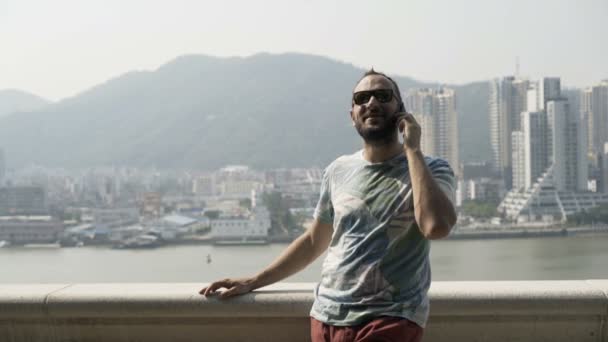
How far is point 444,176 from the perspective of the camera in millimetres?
1083

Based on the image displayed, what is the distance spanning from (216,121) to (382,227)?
184ft

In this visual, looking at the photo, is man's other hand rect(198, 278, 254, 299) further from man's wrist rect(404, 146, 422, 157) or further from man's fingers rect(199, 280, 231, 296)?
man's wrist rect(404, 146, 422, 157)

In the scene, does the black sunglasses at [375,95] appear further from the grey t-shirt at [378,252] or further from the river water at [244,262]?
the river water at [244,262]

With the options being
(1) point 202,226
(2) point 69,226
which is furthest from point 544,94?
(2) point 69,226

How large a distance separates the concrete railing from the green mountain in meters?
42.8

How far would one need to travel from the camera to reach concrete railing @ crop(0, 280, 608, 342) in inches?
51.3

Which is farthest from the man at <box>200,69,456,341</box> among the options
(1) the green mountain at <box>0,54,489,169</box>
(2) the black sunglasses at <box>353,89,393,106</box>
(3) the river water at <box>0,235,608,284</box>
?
(1) the green mountain at <box>0,54,489,169</box>

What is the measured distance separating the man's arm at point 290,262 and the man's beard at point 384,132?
0.19m

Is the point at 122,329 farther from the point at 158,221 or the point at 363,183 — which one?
the point at 158,221

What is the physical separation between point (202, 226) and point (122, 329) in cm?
3083

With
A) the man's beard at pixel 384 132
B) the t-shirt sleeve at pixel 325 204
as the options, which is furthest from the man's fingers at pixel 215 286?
the man's beard at pixel 384 132

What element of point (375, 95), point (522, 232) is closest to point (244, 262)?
point (522, 232)

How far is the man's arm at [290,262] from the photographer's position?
49.5 inches

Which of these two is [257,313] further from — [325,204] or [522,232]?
[522,232]
